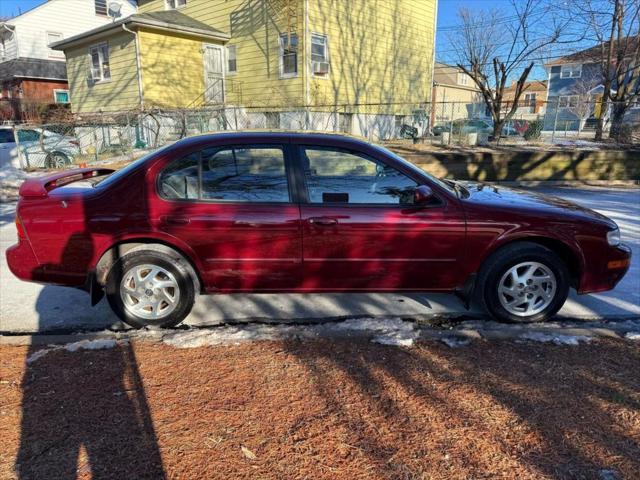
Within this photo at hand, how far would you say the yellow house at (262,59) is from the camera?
1725 cm

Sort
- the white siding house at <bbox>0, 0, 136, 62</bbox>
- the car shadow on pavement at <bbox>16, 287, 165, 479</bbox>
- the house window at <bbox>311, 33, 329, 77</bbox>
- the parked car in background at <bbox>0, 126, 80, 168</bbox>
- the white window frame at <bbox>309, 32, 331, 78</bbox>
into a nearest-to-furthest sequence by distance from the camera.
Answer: the car shadow on pavement at <bbox>16, 287, 165, 479</bbox>, the parked car in background at <bbox>0, 126, 80, 168</bbox>, the white window frame at <bbox>309, 32, 331, 78</bbox>, the house window at <bbox>311, 33, 329, 77</bbox>, the white siding house at <bbox>0, 0, 136, 62</bbox>

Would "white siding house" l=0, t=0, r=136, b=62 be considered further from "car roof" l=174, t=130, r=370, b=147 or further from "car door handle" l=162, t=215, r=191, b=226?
"car door handle" l=162, t=215, r=191, b=226

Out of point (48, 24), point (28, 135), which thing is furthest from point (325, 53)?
point (48, 24)

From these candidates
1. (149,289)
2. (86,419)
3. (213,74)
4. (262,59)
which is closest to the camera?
(86,419)

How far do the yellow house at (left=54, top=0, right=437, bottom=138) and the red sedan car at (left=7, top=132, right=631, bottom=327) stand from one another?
12910mm

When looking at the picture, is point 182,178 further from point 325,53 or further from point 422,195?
point 325,53

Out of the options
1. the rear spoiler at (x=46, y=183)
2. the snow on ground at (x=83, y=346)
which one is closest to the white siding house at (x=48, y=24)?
the rear spoiler at (x=46, y=183)

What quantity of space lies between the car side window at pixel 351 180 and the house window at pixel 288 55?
14478 millimetres

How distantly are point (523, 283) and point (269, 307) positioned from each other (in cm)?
222

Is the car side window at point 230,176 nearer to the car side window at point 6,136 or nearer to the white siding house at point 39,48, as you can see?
the car side window at point 6,136

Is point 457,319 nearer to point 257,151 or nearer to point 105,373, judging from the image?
point 257,151

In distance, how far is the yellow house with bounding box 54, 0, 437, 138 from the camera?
56.6 feet

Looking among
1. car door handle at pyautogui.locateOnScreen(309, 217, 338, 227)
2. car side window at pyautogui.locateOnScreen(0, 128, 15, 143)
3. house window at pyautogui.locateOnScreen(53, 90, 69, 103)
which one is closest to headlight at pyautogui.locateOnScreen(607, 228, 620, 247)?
car door handle at pyautogui.locateOnScreen(309, 217, 338, 227)

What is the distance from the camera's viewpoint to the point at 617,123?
1594 cm
